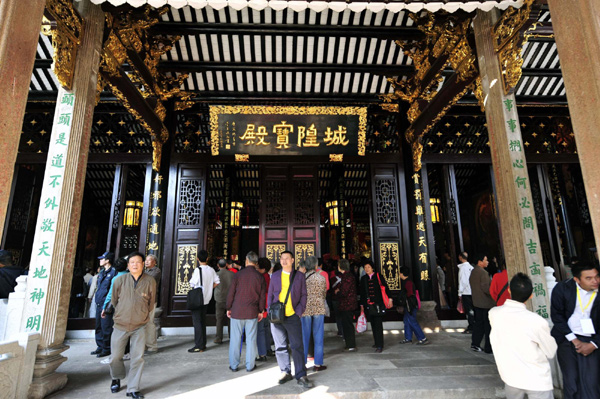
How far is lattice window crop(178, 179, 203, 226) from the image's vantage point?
6.40 m

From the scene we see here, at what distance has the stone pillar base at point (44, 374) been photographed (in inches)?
110

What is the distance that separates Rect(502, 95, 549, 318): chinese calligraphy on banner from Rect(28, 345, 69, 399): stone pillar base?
4269mm

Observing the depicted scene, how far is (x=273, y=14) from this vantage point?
17.0 ft

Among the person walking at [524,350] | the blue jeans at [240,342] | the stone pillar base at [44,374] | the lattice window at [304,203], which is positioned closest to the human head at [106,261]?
the stone pillar base at [44,374]

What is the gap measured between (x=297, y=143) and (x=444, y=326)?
4.37m

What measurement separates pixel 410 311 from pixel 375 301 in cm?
87

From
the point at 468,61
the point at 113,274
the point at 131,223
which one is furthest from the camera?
the point at 131,223

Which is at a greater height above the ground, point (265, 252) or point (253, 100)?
point (253, 100)

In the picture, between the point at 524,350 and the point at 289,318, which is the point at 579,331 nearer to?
the point at 524,350

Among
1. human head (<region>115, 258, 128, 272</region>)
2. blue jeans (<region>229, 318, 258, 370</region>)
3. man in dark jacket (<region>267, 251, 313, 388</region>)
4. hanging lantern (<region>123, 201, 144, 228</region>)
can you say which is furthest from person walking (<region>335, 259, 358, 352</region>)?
hanging lantern (<region>123, 201, 144, 228</region>)

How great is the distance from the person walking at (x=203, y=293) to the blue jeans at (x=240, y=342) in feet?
3.70

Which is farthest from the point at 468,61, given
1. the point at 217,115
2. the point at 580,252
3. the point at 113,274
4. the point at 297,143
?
the point at 580,252

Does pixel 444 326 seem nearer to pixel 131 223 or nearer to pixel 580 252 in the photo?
pixel 580 252

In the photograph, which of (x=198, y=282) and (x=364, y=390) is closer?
(x=364, y=390)
